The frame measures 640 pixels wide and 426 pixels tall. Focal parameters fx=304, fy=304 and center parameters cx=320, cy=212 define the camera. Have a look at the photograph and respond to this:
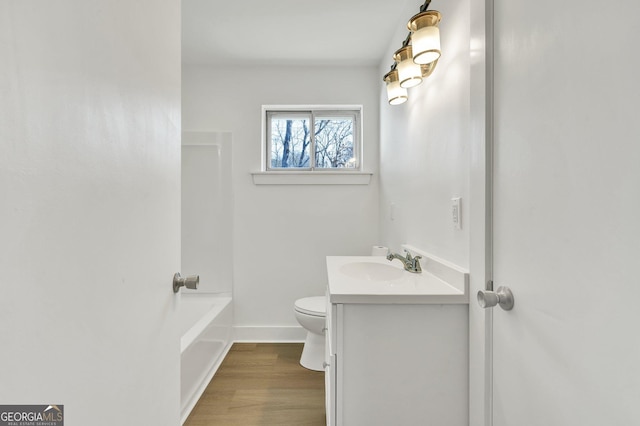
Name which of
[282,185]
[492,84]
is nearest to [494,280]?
[492,84]

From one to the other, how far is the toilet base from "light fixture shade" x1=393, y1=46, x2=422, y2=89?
172 cm


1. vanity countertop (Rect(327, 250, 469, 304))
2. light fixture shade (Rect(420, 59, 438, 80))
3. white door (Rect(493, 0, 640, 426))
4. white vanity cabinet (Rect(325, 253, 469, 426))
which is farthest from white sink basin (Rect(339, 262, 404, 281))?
light fixture shade (Rect(420, 59, 438, 80))

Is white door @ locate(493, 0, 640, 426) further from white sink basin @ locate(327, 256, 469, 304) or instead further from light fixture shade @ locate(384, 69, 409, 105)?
light fixture shade @ locate(384, 69, 409, 105)

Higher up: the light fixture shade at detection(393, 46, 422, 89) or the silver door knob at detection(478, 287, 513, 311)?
the light fixture shade at detection(393, 46, 422, 89)

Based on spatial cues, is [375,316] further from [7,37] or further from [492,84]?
[7,37]

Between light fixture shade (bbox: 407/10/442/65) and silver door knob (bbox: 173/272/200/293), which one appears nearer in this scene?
silver door knob (bbox: 173/272/200/293)

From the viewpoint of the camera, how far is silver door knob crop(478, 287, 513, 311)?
2.61 ft

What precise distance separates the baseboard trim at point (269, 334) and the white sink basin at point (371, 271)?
1.24m

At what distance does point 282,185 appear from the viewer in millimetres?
2629

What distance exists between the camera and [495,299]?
80cm

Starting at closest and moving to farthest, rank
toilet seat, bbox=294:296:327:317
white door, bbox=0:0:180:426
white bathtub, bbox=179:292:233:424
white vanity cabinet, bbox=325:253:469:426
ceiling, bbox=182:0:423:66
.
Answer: white door, bbox=0:0:180:426 < white vanity cabinet, bbox=325:253:469:426 < white bathtub, bbox=179:292:233:424 < ceiling, bbox=182:0:423:66 < toilet seat, bbox=294:296:327:317

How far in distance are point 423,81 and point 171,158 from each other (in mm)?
1274
